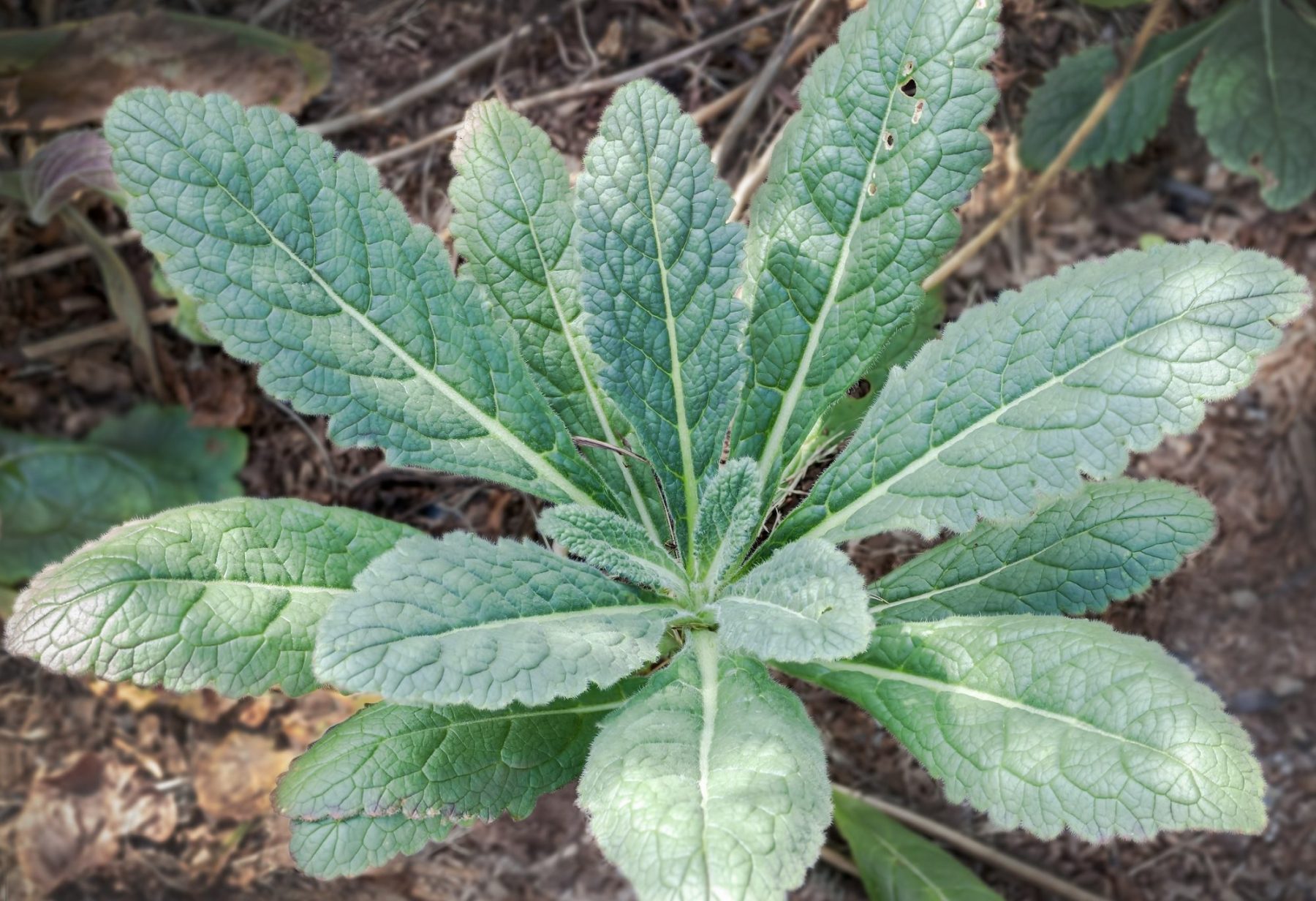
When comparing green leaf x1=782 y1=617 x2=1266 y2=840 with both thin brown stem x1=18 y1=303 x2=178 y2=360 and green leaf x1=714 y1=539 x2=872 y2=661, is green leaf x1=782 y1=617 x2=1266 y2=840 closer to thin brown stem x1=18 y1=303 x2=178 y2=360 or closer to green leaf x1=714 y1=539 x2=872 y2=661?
green leaf x1=714 y1=539 x2=872 y2=661

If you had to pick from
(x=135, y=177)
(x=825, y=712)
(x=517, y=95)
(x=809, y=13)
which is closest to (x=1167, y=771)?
(x=825, y=712)

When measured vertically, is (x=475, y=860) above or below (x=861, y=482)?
below

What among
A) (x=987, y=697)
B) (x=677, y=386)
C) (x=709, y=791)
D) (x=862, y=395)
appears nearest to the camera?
(x=709, y=791)

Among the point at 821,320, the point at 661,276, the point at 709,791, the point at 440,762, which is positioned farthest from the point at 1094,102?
the point at 440,762

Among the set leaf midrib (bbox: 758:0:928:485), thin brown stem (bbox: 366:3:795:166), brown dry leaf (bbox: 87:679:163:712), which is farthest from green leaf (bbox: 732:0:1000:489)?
brown dry leaf (bbox: 87:679:163:712)

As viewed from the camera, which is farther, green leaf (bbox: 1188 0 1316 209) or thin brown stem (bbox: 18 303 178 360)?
thin brown stem (bbox: 18 303 178 360)

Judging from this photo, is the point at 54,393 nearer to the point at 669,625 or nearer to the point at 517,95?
the point at 517,95

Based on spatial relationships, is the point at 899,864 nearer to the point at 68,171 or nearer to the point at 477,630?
the point at 477,630
